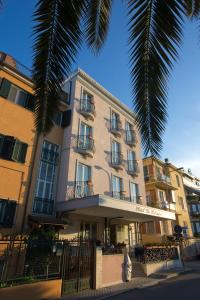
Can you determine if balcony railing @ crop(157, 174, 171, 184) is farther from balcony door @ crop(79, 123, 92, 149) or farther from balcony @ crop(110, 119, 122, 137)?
balcony door @ crop(79, 123, 92, 149)

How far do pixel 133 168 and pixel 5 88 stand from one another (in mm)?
14246

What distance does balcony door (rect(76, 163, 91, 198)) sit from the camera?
683 inches

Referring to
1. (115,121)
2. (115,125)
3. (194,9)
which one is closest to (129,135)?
(115,125)

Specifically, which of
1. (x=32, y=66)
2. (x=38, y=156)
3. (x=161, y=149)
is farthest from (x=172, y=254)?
(x=32, y=66)

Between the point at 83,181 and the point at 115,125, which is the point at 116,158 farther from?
the point at 83,181

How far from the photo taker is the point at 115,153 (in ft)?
73.5

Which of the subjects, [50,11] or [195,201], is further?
[195,201]

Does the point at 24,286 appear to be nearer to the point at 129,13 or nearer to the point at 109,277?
the point at 109,277

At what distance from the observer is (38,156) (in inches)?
643

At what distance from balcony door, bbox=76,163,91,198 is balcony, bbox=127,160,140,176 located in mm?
5756

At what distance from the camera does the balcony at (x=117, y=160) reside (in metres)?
21.6

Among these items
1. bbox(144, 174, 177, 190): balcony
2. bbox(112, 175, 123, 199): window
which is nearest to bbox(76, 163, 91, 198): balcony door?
bbox(112, 175, 123, 199): window

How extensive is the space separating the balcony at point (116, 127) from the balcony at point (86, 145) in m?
4.02

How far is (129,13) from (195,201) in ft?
136
